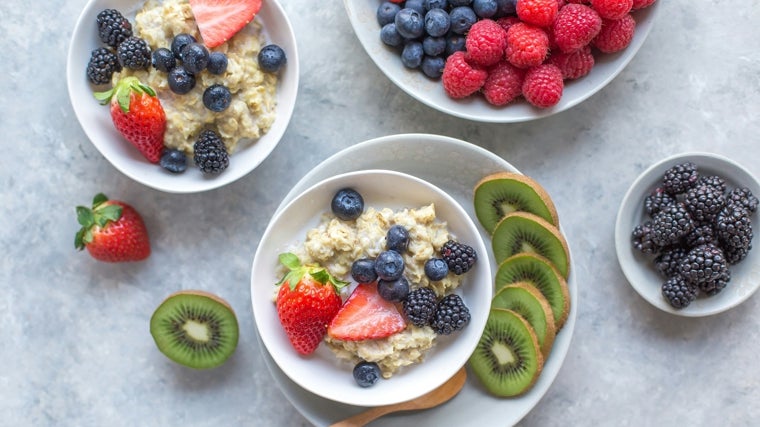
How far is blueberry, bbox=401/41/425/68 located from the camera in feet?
8.61

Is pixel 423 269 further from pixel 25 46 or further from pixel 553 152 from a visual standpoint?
pixel 25 46

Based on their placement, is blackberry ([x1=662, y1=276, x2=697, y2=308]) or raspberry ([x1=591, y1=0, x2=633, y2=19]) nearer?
raspberry ([x1=591, y1=0, x2=633, y2=19])

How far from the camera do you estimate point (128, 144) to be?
265cm

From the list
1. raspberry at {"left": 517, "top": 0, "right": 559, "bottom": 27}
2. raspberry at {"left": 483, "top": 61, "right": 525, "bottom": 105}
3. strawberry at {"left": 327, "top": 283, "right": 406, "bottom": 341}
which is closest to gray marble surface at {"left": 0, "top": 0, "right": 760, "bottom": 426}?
raspberry at {"left": 483, "top": 61, "right": 525, "bottom": 105}

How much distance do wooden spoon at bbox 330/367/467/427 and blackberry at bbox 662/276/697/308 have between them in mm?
781

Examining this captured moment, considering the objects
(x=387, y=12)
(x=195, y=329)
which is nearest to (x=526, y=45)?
(x=387, y=12)

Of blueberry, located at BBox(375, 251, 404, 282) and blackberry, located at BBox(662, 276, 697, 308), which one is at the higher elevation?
blueberry, located at BBox(375, 251, 404, 282)

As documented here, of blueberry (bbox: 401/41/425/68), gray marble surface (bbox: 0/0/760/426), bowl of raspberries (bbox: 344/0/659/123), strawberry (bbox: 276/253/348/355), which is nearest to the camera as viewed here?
strawberry (bbox: 276/253/348/355)

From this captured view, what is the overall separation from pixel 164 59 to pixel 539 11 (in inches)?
48.1

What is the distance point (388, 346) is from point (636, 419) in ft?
3.53

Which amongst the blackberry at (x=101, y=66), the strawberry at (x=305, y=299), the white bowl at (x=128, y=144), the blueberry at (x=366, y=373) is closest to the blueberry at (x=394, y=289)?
the strawberry at (x=305, y=299)

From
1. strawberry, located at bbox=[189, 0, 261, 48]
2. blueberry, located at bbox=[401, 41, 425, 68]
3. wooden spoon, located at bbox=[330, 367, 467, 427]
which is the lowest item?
wooden spoon, located at bbox=[330, 367, 467, 427]

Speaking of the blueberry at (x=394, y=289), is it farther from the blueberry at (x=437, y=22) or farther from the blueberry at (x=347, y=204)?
the blueberry at (x=437, y=22)

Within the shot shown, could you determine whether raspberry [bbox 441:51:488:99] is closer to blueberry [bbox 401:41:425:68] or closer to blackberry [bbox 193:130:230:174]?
blueberry [bbox 401:41:425:68]
